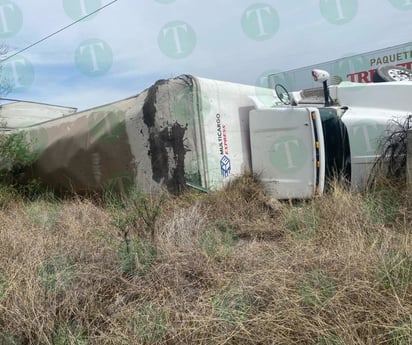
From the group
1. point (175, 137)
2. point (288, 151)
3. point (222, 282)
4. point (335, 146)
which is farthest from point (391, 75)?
point (222, 282)

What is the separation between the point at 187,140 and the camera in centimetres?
639

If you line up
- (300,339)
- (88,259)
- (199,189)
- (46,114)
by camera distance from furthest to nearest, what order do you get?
(46,114), (199,189), (88,259), (300,339)

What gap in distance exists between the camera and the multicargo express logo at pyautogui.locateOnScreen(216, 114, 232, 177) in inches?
255

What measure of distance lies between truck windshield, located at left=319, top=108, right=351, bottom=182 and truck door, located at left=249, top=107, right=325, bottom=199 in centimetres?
15

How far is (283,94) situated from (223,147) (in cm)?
155

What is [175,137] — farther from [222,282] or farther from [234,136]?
[222,282]

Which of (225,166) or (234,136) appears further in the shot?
(234,136)

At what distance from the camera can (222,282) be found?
293cm

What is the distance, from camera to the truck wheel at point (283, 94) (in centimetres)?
687

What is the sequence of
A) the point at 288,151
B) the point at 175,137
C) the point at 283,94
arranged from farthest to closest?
the point at 283,94, the point at 175,137, the point at 288,151

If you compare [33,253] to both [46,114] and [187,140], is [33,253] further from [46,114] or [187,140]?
[46,114]

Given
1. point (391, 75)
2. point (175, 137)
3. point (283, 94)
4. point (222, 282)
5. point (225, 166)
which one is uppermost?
point (391, 75)

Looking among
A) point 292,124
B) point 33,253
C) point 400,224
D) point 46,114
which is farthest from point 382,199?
point 46,114

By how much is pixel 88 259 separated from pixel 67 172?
4987 millimetres
